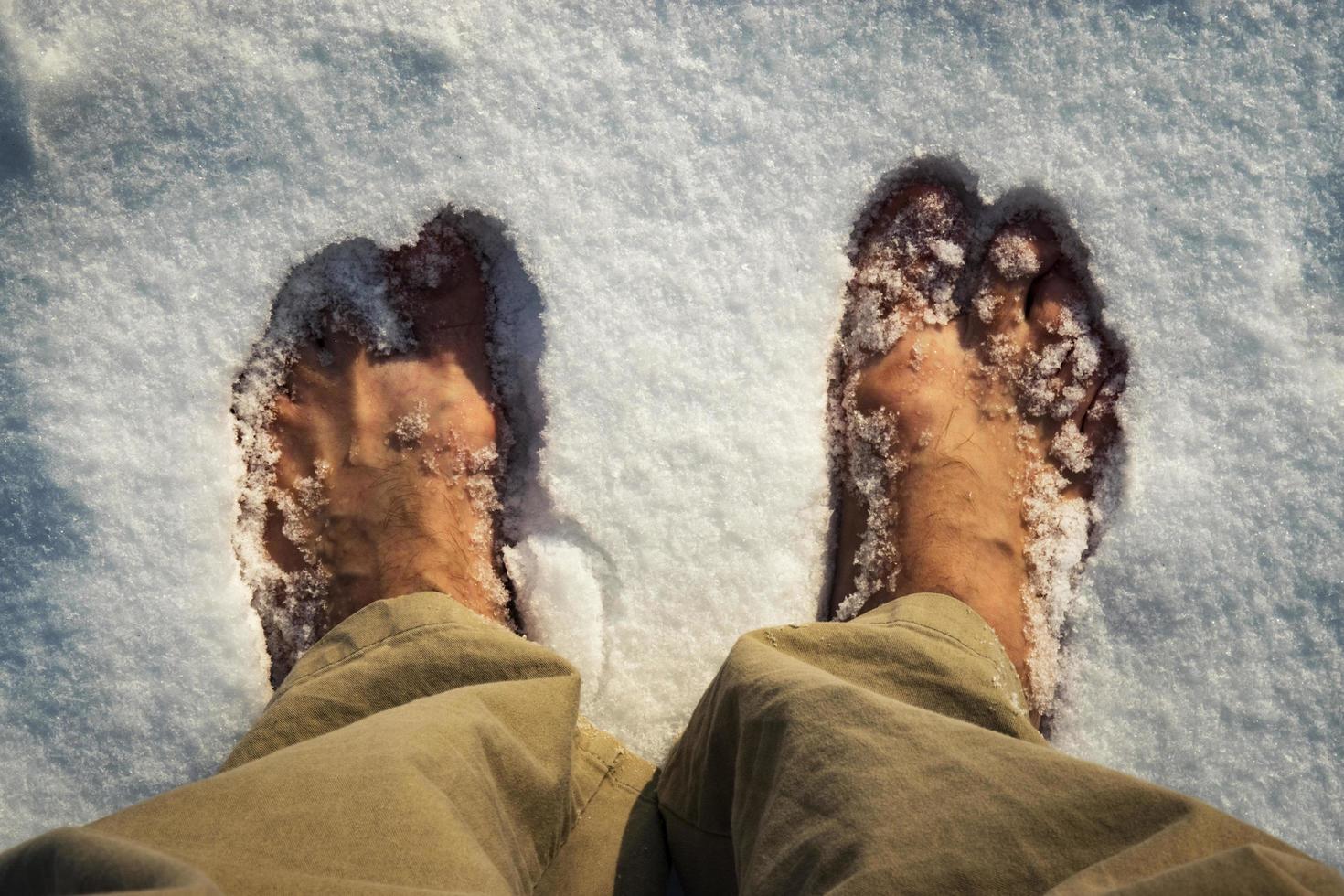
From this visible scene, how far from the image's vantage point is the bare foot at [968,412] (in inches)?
51.0

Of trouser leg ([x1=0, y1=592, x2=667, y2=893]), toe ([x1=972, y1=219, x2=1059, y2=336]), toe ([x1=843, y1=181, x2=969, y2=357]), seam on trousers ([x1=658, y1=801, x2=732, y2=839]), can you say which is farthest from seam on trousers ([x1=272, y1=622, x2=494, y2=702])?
toe ([x1=972, y1=219, x2=1059, y2=336])

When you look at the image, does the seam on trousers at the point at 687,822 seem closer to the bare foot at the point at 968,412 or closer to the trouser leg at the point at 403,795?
the trouser leg at the point at 403,795

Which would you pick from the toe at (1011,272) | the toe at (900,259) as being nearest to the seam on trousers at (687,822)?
the toe at (900,259)

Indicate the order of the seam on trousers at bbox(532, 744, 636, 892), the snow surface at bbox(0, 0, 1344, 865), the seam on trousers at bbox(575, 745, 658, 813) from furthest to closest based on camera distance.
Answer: the snow surface at bbox(0, 0, 1344, 865)
the seam on trousers at bbox(575, 745, 658, 813)
the seam on trousers at bbox(532, 744, 636, 892)

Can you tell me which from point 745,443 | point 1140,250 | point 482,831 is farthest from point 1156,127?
point 482,831

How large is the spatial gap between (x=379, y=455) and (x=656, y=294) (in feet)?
1.49

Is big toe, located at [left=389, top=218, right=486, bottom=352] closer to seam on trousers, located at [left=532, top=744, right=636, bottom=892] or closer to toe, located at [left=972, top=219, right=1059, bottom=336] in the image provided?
seam on trousers, located at [left=532, top=744, right=636, bottom=892]

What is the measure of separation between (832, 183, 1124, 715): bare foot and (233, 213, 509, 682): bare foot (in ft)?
1.70

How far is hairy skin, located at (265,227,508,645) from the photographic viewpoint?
1.33 m

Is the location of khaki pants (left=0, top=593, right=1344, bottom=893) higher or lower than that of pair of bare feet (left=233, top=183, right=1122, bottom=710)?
lower

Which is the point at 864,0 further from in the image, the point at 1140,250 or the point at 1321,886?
the point at 1321,886

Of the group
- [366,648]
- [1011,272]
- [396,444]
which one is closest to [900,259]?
[1011,272]

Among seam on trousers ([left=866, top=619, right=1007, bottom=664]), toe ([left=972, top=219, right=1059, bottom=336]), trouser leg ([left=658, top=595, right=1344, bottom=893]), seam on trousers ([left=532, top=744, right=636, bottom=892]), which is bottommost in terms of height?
seam on trousers ([left=532, top=744, right=636, bottom=892])

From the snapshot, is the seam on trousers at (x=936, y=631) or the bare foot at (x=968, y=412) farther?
the bare foot at (x=968, y=412)
